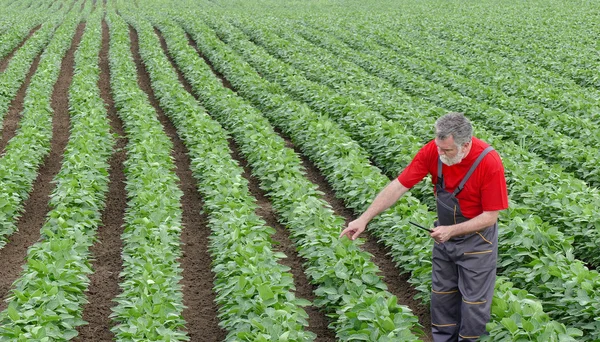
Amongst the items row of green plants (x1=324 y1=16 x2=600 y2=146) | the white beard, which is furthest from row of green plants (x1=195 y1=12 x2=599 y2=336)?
row of green plants (x1=324 y1=16 x2=600 y2=146)

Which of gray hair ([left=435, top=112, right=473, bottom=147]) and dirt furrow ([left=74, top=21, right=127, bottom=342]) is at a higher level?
gray hair ([left=435, top=112, right=473, bottom=147])

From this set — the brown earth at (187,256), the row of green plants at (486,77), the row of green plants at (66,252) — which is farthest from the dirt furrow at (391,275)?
the row of green plants at (486,77)

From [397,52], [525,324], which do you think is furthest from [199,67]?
A: [525,324]

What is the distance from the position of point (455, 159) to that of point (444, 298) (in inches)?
48.5

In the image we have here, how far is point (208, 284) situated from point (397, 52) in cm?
1662

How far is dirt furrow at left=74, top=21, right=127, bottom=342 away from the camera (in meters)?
6.27

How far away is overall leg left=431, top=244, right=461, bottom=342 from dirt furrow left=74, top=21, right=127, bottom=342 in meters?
3.01

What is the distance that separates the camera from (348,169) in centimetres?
950

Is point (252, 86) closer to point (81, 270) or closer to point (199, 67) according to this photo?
point (199, 67)

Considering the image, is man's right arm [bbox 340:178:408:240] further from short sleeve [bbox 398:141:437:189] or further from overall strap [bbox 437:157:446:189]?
overall strap [bbox 437:157:446:189]

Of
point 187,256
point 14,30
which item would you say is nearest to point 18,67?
point 14,30

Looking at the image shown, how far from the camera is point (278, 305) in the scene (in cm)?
552

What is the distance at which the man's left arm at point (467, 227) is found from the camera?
4.71 meters

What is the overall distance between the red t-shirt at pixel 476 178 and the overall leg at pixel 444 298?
19.1 inches
